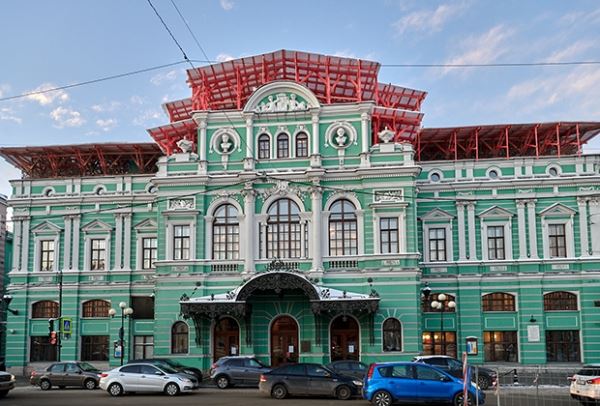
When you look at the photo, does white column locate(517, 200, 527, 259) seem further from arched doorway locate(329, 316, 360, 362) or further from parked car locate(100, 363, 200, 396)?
parked car locate(100, 363, 200, 396)

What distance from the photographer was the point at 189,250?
39688mm

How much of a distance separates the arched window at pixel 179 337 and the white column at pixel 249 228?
4922mm

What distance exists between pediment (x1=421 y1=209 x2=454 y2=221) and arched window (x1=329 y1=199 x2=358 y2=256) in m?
5.55

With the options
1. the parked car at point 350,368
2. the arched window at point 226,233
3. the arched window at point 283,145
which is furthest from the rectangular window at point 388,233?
the parked car at point 350,368

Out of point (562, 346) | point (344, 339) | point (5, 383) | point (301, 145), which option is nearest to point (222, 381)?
point (344, 339)

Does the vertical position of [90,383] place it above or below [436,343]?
below

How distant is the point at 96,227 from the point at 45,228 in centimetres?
343

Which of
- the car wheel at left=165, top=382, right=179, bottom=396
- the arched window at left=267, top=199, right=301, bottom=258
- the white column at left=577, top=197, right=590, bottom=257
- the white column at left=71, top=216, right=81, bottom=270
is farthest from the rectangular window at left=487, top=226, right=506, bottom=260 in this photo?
the white column at left=71, top=216, right=81, bottom=270

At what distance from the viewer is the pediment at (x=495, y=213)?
137 feet

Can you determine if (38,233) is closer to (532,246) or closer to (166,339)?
(166,339)

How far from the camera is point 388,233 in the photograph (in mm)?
38406

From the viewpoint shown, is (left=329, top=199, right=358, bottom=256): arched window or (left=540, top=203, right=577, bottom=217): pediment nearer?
(left=329, top=199, right=358, bottom=256): arched window

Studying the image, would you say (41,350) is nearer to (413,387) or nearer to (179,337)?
(179,337)

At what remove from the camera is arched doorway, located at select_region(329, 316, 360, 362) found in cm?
3800
